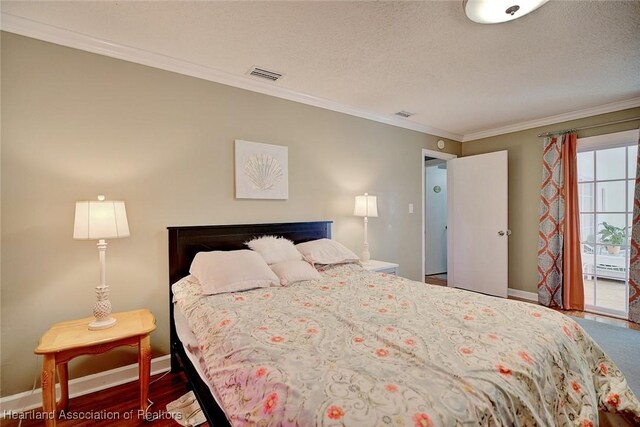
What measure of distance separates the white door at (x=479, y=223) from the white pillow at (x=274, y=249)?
301 centimetres

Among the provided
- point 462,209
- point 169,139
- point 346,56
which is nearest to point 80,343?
point 169,139

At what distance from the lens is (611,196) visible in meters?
3.49

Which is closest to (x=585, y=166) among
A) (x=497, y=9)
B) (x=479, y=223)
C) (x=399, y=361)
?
(x=479, y=223)

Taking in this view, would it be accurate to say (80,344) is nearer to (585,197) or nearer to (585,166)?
(585,197)

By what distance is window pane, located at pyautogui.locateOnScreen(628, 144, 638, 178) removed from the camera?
332 cm

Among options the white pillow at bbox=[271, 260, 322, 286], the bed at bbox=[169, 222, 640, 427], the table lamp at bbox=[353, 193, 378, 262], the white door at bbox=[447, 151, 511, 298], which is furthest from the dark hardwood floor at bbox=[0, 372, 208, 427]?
the white door at bbox=[447, 151, 511, 298]

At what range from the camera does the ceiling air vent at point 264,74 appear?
99.4 inches

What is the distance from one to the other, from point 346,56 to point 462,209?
126 inches

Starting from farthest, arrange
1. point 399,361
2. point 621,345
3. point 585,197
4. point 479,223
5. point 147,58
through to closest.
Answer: point 479,223 < point 585,197 < point 621,345 < point 147,58 < point 399,361

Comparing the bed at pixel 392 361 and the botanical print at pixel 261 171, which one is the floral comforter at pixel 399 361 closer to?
the bed at pixel 392 361

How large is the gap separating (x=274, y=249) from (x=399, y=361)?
1.65m

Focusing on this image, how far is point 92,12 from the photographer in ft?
5.96

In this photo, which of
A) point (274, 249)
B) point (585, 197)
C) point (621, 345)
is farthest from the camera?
point (585, 197)

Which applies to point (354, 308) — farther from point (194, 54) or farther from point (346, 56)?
point (194, 54)
